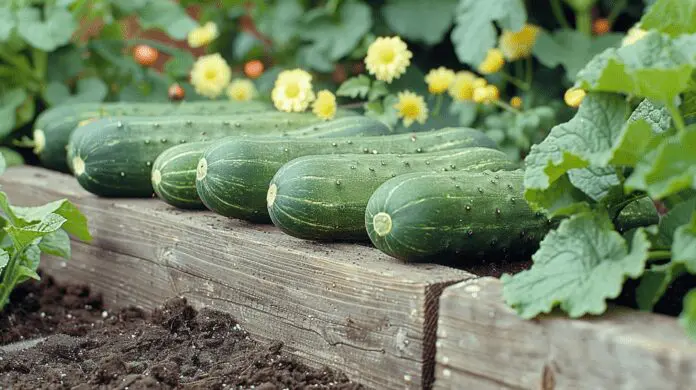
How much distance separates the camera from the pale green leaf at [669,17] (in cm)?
185

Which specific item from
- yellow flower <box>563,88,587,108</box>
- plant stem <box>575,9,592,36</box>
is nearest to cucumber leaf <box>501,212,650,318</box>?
yellow flower <box>563,88,587,108</box>

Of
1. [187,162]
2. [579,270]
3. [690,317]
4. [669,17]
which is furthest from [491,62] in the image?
[690,317]

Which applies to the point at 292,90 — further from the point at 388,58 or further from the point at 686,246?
the point at 686,246

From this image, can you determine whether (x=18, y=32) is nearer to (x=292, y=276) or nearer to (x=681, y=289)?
(x=292, y=276)

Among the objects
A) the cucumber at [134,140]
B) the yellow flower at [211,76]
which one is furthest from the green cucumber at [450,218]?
the yellow flower at [211,76]

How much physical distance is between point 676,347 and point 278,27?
127 inches

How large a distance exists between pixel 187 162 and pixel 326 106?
2.11 ft

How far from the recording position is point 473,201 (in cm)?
219

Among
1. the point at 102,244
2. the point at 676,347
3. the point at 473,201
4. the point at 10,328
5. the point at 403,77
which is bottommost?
the point at 10,328

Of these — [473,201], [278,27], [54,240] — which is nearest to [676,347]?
[473,201]

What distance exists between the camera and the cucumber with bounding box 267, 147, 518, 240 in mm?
2316

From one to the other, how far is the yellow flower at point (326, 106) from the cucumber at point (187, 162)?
0.89 feet

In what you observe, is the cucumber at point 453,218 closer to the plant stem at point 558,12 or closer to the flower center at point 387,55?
the flower center at point 387,55

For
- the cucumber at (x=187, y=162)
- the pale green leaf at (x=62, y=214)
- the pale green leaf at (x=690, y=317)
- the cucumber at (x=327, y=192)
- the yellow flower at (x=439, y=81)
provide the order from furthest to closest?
the yellow flower at (x=439, y=81), the cucumber at (x=187, y=162), the pale green leaf at (x=62, y=214), the cucumber at (x=327, y=192), the pale green leaf at (x=690, y=317)
